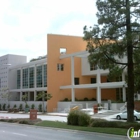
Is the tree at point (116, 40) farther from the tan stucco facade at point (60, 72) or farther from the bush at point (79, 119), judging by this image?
the tan stucco facade at point (60, 72)

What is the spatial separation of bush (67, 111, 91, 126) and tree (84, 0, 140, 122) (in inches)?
Answer: 132


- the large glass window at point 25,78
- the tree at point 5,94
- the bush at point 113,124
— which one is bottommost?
the bush at point 113,124

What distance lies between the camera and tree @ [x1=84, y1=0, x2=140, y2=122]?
20.0 meters

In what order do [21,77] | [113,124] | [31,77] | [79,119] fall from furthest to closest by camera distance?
[21,77]
[31,77]
[79,119]
[113,124]

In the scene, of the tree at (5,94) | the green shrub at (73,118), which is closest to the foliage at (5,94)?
the tree at (5,94)

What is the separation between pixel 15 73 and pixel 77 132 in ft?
177

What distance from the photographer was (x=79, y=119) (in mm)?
21859

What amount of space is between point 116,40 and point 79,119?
6615 mm

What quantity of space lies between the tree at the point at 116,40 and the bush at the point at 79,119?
3.36 metres

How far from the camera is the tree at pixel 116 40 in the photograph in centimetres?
1997

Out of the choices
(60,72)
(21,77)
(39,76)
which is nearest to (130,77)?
(60,72)

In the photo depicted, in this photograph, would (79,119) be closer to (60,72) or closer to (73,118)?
(73,118)

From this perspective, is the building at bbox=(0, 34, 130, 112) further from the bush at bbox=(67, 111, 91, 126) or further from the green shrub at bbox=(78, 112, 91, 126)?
the green shrub at bbox=(78, 112, 91, 126)

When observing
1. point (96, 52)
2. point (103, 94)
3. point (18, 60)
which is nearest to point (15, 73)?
point (18, 60)
